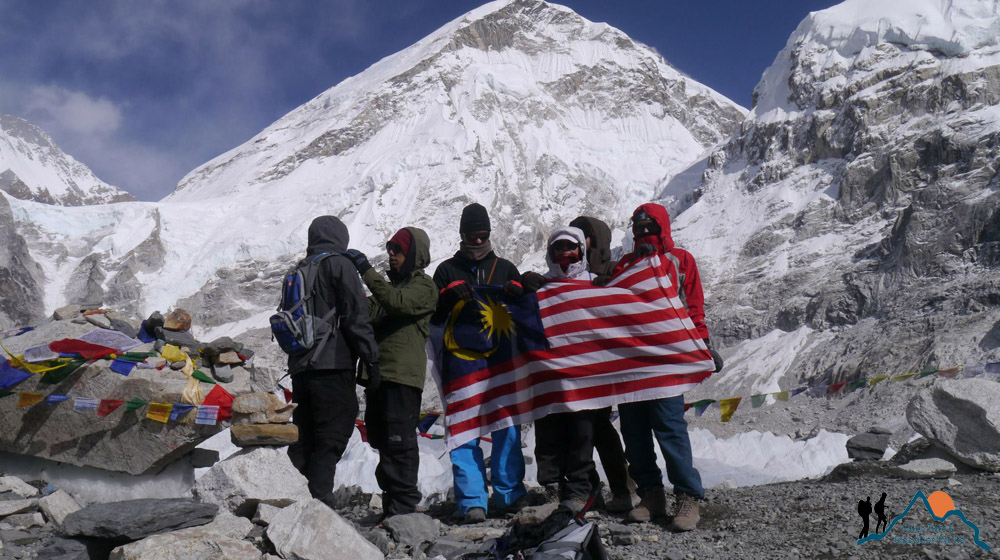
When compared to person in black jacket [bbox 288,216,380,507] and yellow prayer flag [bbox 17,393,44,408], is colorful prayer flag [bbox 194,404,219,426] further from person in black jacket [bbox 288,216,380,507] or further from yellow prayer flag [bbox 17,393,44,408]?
yellow prayer flag [bbox 17,393,44,408]

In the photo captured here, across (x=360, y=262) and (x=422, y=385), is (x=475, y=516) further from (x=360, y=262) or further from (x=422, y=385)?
(x=360, y=262)

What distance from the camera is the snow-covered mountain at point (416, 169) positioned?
326ft

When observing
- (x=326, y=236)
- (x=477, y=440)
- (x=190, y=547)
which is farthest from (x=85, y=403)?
(x=477, y=440)

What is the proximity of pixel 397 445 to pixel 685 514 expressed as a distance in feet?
5.76

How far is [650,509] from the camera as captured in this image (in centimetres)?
413

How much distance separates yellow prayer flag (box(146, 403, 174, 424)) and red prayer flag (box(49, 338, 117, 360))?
0.76 meters

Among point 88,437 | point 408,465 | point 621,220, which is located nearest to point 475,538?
point 408,465

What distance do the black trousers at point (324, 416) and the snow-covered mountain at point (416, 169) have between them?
90.2 meters

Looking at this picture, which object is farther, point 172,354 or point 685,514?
point 172,354

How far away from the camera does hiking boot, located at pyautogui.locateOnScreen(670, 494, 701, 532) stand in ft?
12.5

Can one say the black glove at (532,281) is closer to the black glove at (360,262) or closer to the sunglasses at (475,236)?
the sunglasses at (475,236)

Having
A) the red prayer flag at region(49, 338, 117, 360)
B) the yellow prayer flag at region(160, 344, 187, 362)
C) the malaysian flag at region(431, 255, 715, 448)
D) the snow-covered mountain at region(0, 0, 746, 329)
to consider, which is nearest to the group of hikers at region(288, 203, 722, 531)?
the malaysian flag at region(431, 255, 715, 448)

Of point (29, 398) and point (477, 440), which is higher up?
point (29, 398)

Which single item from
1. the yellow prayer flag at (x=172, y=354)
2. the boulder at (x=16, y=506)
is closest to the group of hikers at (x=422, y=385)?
the boulder at (x=16, y=506)
